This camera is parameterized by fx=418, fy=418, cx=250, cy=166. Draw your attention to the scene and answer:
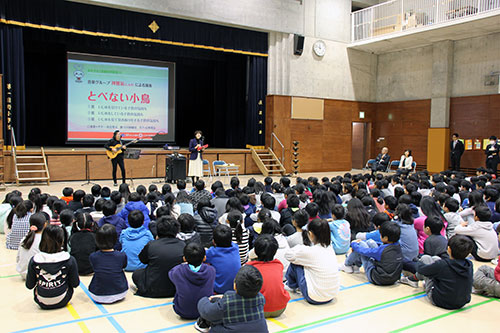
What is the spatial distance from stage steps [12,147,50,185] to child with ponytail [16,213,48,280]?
718 cm

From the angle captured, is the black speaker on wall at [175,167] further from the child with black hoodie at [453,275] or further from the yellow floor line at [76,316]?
the child with black hoodie at [453,275]

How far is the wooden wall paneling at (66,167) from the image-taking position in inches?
447

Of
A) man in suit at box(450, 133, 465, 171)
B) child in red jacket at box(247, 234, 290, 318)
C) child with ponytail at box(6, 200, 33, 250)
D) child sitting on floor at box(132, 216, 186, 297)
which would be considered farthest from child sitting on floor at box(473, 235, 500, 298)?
man in suit at box(450, 133, 465, 171)

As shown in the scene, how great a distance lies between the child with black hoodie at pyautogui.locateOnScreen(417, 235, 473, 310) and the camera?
3.45m

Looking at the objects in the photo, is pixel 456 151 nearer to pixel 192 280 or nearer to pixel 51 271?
pixel 192 280

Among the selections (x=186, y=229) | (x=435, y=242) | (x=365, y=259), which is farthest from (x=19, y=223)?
(x=435, y=242)

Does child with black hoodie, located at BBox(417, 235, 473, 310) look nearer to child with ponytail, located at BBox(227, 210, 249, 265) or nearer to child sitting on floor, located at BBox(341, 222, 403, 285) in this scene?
child sitting on floor, located at BBox(341, 222, 403, 285)

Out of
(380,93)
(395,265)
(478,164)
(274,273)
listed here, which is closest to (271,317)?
(274,273)

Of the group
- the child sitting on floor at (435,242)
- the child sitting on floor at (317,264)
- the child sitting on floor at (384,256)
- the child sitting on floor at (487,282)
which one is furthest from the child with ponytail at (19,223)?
the child sitting on floor at (487,282)

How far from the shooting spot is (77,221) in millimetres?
4188

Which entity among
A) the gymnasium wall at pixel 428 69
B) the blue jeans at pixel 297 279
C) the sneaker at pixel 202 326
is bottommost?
the sneaker at pixel 202 326

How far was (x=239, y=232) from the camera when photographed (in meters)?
4.23

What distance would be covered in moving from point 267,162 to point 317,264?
1106 centimetres

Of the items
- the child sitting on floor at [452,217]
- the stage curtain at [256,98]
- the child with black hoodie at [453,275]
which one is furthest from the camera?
the stage curtain at [256,98]
